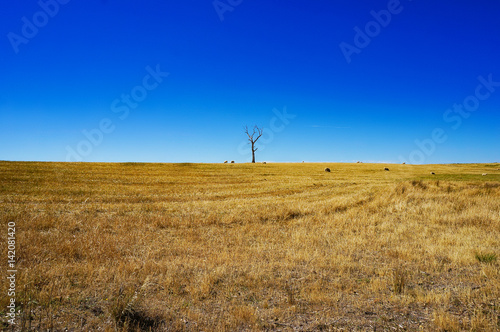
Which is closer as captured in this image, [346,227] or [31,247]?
[31,247]

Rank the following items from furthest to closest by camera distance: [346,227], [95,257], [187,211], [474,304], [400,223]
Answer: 1. [187,211]
2. [400,223]
3. [346,227]
4. [95,257]
5. [474,304]

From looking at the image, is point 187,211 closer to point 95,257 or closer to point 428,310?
point 95,257

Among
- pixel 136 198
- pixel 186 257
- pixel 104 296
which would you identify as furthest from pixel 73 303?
pixel 136 198

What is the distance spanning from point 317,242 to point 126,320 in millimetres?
7488

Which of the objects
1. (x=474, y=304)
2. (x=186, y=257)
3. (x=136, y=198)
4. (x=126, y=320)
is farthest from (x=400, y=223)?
(x=136, y=198)

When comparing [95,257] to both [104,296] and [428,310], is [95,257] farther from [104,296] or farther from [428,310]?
[428,310]

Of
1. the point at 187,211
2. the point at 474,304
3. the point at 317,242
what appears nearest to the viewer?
the point at 474,304

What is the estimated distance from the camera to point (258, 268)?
7.36 metres

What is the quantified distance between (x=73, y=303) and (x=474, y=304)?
26.9 ft

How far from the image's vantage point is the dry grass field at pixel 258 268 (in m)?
4.95

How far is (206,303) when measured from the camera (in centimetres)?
560

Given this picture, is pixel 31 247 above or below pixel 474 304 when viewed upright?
above

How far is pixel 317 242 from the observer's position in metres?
10.4

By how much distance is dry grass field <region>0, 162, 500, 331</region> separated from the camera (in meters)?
4.95
